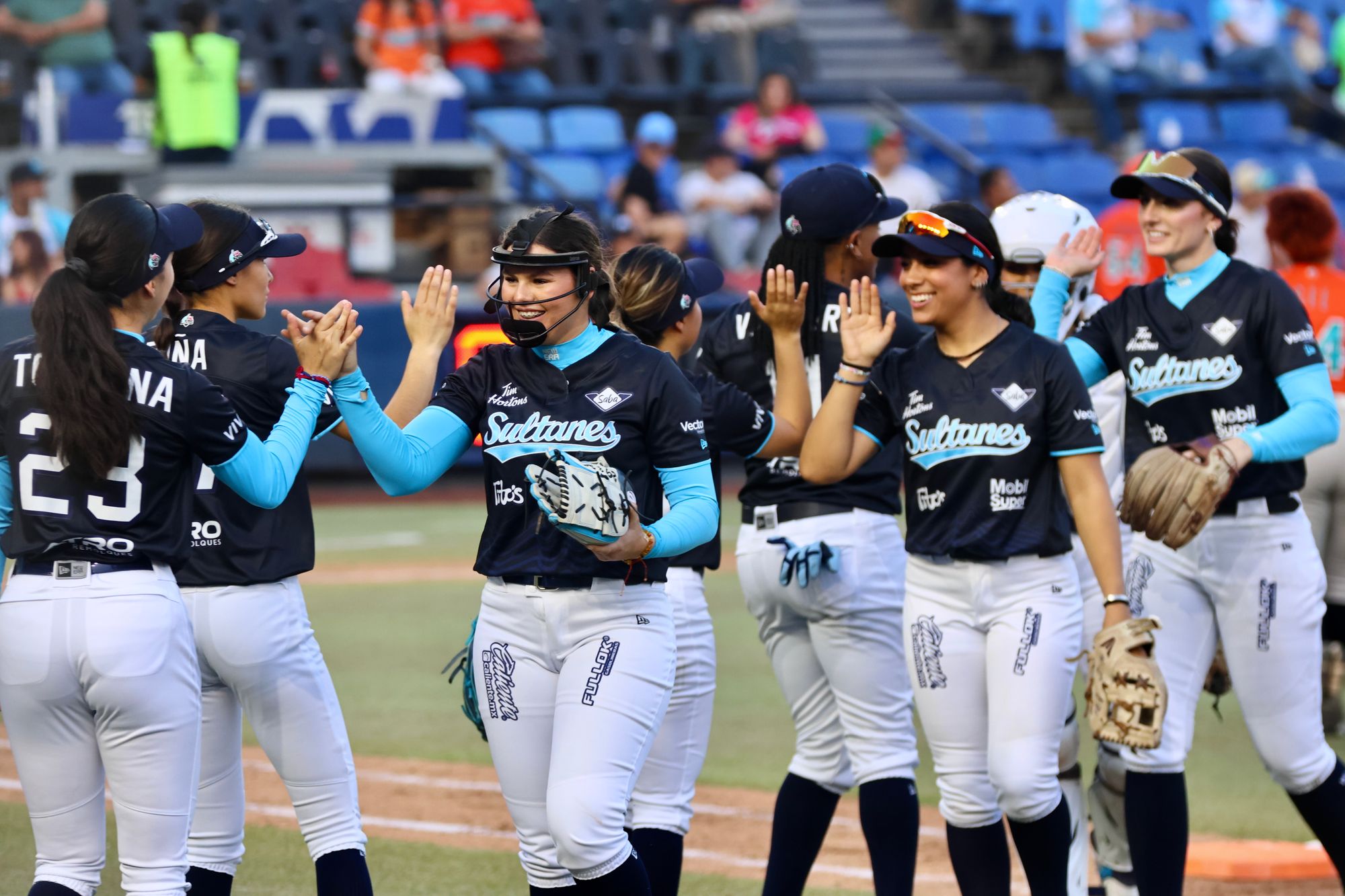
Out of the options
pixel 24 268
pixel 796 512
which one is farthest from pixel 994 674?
pixel 24 268

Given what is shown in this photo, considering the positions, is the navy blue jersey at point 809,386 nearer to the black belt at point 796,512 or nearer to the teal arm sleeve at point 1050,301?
the black belt at point 796,512

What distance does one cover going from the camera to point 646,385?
439 centimetres

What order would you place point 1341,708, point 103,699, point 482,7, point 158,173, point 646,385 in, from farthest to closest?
point 482,7
point 158,173
point 1341,708
point 646,385
point 103,699

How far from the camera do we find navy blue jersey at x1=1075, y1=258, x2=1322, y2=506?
520 centimetres

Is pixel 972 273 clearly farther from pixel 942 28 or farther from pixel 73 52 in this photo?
pixel 942 28

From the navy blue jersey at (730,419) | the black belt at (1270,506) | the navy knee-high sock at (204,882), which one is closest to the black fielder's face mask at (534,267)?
the navy blue jersey at (730,419)

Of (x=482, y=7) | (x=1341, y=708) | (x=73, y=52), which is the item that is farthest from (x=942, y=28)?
(x=1341, y=708)

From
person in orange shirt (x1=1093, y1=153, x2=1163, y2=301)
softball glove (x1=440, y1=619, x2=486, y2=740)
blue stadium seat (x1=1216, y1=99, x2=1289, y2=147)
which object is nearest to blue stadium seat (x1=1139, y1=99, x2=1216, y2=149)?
blue stadium seat (x1=1216, y1=99, x2=1289, y2=147)

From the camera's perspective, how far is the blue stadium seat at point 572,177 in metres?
17.9

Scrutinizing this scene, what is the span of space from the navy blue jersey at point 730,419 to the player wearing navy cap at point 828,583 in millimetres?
417

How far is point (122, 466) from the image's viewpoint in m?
3.94

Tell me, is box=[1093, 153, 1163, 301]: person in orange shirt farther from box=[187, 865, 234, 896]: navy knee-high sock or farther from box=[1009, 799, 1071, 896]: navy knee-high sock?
box=[187, 865, 234, 896]: navy knee-high sock

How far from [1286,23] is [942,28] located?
4.59m

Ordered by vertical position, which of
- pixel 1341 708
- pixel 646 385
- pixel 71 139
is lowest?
pixel 1341 708
